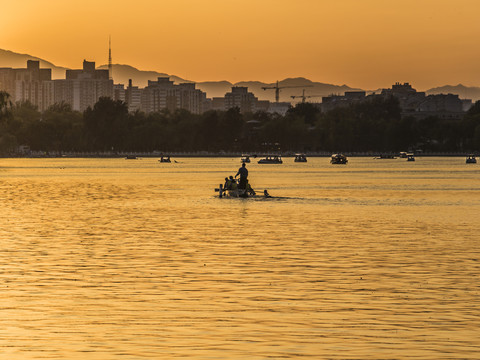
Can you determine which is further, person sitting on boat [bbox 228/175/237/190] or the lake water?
person sitting on boat [bbox 228/175/237/190]

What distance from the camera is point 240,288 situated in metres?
28.6

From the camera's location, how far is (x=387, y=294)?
27375mm

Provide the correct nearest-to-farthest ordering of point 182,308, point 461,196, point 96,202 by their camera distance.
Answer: point 182,308, point 96,202, point 461,196

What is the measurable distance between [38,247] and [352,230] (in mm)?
16252

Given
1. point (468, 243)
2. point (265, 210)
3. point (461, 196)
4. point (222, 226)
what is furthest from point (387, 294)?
point (461, 196)

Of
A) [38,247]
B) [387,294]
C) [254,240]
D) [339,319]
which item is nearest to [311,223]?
[254,240]

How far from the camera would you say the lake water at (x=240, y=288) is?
20656 mm

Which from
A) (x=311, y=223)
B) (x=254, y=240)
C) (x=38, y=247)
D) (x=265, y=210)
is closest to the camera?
(x=38, y=247)

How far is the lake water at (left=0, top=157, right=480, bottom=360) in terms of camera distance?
67.8 ft

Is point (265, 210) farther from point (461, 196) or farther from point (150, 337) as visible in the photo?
point (150, 337)

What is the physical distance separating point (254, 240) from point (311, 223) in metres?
10.8

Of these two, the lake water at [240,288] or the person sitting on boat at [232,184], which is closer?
the lake water at [240,288]

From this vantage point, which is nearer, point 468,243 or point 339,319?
point 339,319

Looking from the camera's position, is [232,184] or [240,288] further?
[232,184]
